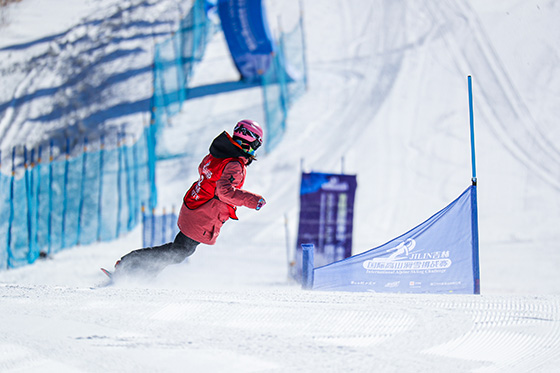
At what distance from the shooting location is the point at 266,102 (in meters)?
12.6

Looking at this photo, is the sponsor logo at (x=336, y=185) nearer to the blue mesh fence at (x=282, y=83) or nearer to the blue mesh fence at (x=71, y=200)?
the blue mesh fence at (x=71, y=200)

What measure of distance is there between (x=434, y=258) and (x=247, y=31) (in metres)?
10.4

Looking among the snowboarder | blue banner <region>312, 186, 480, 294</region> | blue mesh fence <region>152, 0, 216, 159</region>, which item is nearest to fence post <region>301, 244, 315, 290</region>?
blue banner <region>312, 186, 480, 294</region>

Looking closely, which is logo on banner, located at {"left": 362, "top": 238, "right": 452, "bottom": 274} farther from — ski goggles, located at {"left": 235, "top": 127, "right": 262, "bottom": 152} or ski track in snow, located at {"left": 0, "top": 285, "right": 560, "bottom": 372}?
ski goggles, located at {"left": 235, "top": 127, "right": 262, "bottom": 152}

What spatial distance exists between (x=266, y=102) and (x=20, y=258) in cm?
585

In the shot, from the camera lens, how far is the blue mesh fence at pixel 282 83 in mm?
13039

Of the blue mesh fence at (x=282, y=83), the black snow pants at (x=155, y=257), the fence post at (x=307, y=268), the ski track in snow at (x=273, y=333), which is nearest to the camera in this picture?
the ski track in snow at (x=273, y=333)

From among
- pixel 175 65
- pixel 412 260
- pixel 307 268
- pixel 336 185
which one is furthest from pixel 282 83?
pixel 412 260

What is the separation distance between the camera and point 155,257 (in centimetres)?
495

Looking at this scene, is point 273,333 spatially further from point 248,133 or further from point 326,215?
point 326,215

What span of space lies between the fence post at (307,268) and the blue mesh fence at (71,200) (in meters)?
4.72

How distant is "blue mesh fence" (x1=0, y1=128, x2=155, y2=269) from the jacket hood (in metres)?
5.11

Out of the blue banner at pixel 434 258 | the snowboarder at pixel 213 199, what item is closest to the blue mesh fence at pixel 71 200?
the snowboarder at pixel 213 199

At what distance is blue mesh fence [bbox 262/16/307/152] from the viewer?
1304 cm
